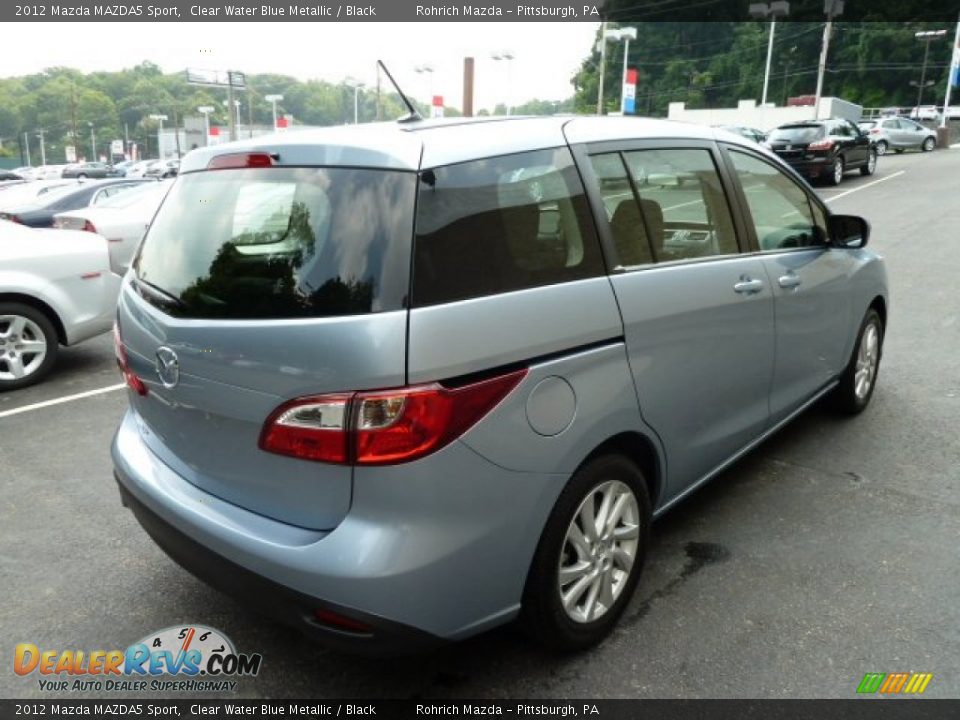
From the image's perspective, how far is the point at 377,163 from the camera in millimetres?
2174

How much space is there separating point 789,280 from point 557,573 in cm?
199

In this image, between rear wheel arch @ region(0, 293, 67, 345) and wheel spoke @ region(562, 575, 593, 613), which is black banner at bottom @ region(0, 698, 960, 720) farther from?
rear wheel arch @ region(0, 293, 67, 345)

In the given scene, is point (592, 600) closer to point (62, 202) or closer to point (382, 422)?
point (382, 422)

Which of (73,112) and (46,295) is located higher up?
(73,112)

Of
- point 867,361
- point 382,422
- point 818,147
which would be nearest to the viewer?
point 382,422

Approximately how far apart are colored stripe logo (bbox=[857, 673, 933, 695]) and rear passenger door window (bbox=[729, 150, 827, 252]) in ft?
6.05

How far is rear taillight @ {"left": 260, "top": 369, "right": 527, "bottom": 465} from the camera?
1986 mm

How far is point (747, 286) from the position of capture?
3242 millimetres

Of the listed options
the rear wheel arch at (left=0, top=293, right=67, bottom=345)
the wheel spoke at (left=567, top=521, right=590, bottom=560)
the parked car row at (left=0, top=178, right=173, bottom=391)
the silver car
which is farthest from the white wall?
the wheel spoke at (left=567, top=521, right=590, bottom=560)

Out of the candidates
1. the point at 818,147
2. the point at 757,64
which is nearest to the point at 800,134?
the point at 818,147

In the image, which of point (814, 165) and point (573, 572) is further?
point (814, 165)

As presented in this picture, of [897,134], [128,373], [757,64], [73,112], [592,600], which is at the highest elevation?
[757,64]

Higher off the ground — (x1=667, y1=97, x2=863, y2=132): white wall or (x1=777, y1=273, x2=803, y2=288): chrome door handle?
(x1=667, y1=97, x2=863, y2=132): white wall

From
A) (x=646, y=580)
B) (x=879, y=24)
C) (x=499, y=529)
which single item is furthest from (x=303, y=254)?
(x=879, y=24)
